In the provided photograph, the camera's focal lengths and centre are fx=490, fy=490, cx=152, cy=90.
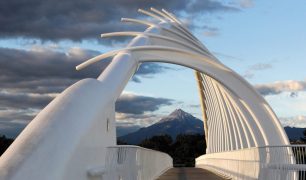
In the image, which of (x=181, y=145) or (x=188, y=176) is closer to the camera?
(x=188, y=176)

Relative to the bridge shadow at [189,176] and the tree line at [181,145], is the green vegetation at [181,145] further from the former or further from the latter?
the bridge shadow at [189,176]

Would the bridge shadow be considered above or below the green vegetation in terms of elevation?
below

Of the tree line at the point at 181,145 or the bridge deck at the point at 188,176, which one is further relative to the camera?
the tree line at the point at 181,145

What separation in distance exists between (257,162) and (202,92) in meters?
36.6

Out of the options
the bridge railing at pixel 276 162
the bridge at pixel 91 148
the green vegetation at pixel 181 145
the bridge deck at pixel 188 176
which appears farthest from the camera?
the green vegetation at pixel 181 145

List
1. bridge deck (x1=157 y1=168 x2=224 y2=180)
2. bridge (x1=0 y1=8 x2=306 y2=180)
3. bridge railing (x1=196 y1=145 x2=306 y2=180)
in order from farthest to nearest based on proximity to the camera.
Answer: bridge deck (x1=157 y1=168 x2=224 y2=180), bridge railing (x1=196 y1=145 x2=306 y2=180), bridge (x1=0 y1=8 x2=306 y2=180)

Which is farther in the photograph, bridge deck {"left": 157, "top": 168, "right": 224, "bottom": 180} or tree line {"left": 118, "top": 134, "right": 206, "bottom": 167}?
tree line {"left": 118, "top": 134, "right": 206, "bottom": 167}

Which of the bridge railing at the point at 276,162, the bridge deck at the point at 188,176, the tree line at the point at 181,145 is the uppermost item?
the tree line at the point at 181,145

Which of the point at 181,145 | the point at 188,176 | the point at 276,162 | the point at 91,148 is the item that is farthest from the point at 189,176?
the point at 181,145

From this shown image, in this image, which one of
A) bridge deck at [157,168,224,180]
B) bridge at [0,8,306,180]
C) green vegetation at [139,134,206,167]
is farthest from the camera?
green vegetation at [139,134,206,167]

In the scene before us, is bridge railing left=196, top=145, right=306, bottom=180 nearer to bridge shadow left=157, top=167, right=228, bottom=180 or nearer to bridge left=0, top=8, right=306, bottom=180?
bridge left=0, top=8, right=306, bottom=180

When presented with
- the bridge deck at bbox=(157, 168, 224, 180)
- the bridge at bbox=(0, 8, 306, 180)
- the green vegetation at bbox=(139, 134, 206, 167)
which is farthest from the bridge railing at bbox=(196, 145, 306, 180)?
the green vegetation at bbox=(139, 134, 206, 167)

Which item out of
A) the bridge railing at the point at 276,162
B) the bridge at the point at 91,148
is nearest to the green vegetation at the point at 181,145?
the bridge railing at the point at 276,162

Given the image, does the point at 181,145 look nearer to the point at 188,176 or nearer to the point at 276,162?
the point at 188,176
